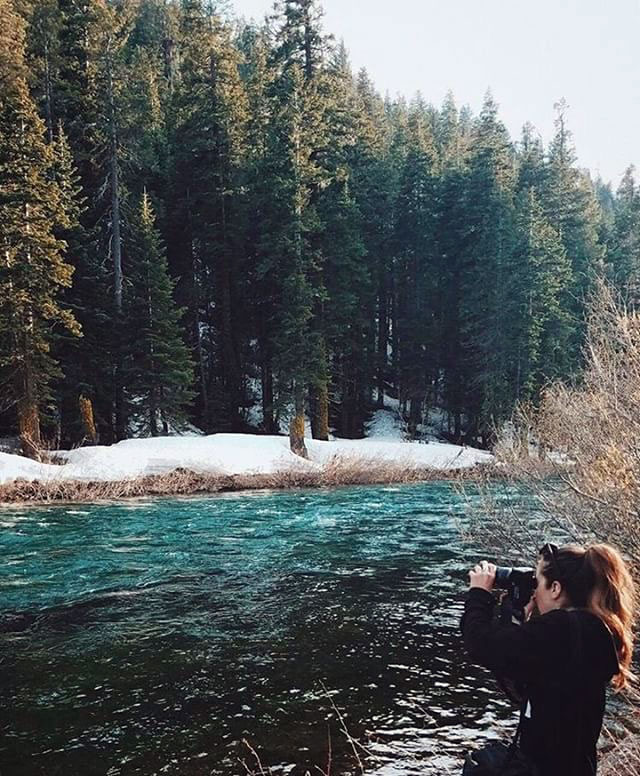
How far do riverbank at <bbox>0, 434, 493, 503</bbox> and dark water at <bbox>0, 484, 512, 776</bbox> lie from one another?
4.44 meters

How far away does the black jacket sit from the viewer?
2.61 metres

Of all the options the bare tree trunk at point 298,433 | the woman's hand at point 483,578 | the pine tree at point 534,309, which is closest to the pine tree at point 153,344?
the bare tree trunk at point 298,433

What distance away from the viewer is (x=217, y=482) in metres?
22.7

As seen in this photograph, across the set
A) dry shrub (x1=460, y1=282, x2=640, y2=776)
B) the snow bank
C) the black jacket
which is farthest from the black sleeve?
the snow bank

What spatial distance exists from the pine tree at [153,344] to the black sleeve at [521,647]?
25667mm

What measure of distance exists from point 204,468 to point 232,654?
50.2ft

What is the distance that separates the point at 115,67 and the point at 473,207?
20031 mm

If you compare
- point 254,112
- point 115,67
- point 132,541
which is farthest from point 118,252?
point 132,541

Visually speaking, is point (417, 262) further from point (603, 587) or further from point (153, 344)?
point (603, 587)

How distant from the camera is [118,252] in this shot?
2945 cm

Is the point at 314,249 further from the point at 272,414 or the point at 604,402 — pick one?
the point at 604,402

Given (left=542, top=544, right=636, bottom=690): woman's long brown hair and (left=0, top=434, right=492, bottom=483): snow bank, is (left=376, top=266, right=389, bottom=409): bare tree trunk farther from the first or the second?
(left=542, top=544, right=636, bottom=690): woman's long brown hair

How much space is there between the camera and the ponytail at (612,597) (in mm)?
2699

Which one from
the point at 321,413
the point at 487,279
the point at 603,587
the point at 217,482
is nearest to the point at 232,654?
the point at 603,587
